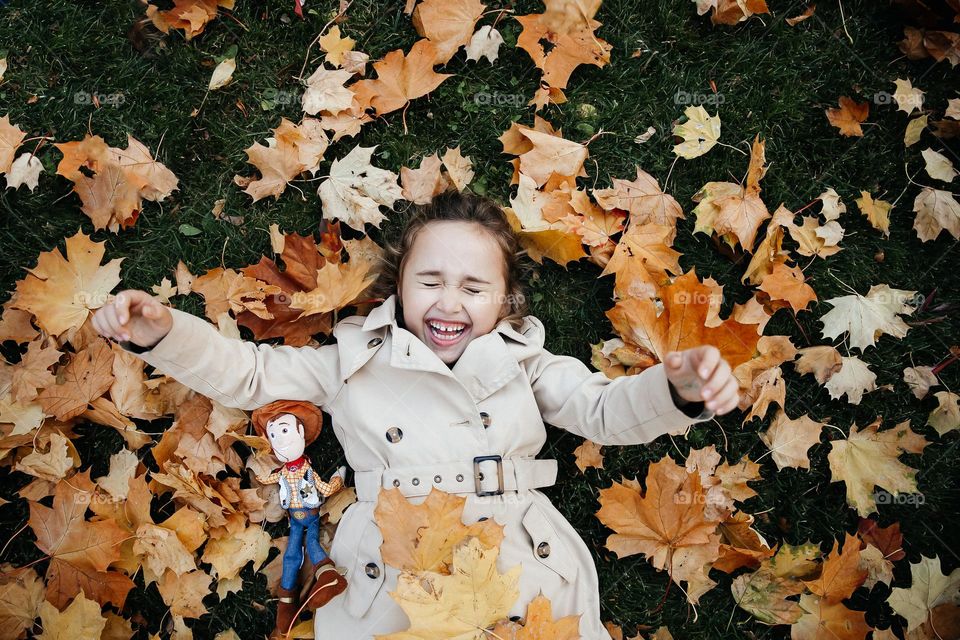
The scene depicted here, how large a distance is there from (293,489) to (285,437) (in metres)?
0.21

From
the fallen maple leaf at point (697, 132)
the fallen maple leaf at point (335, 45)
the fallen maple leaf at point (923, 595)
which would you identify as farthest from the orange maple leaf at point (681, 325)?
the fallen maple leaf at point (335, 45)

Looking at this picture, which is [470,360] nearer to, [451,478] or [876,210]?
[451,478]

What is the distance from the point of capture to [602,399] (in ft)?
8.28

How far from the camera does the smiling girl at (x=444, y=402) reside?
2502mm

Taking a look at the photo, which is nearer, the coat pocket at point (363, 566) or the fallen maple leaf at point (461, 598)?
the fallen maple leaf at point (461, 598)

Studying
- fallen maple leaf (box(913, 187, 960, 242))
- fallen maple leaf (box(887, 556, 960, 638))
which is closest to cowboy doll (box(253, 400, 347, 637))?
fallen maple leaf (box(887, 556, 960, 638))

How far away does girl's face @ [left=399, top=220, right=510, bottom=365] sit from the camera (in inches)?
102

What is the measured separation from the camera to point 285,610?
268cm

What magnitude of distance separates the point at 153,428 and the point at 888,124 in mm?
3650

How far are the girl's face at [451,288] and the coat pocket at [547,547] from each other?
27.1 inches

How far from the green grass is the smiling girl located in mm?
357

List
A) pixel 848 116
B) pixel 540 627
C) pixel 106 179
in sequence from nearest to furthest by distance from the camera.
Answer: pixel 540 627 < pixel 106 179 < pixel 848 116

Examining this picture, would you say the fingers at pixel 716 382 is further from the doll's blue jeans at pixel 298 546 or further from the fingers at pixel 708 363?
the doll's blue jeans at pixel 298 546

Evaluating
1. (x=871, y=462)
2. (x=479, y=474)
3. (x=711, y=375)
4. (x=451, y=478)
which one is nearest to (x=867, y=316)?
(x=871, y=462)
